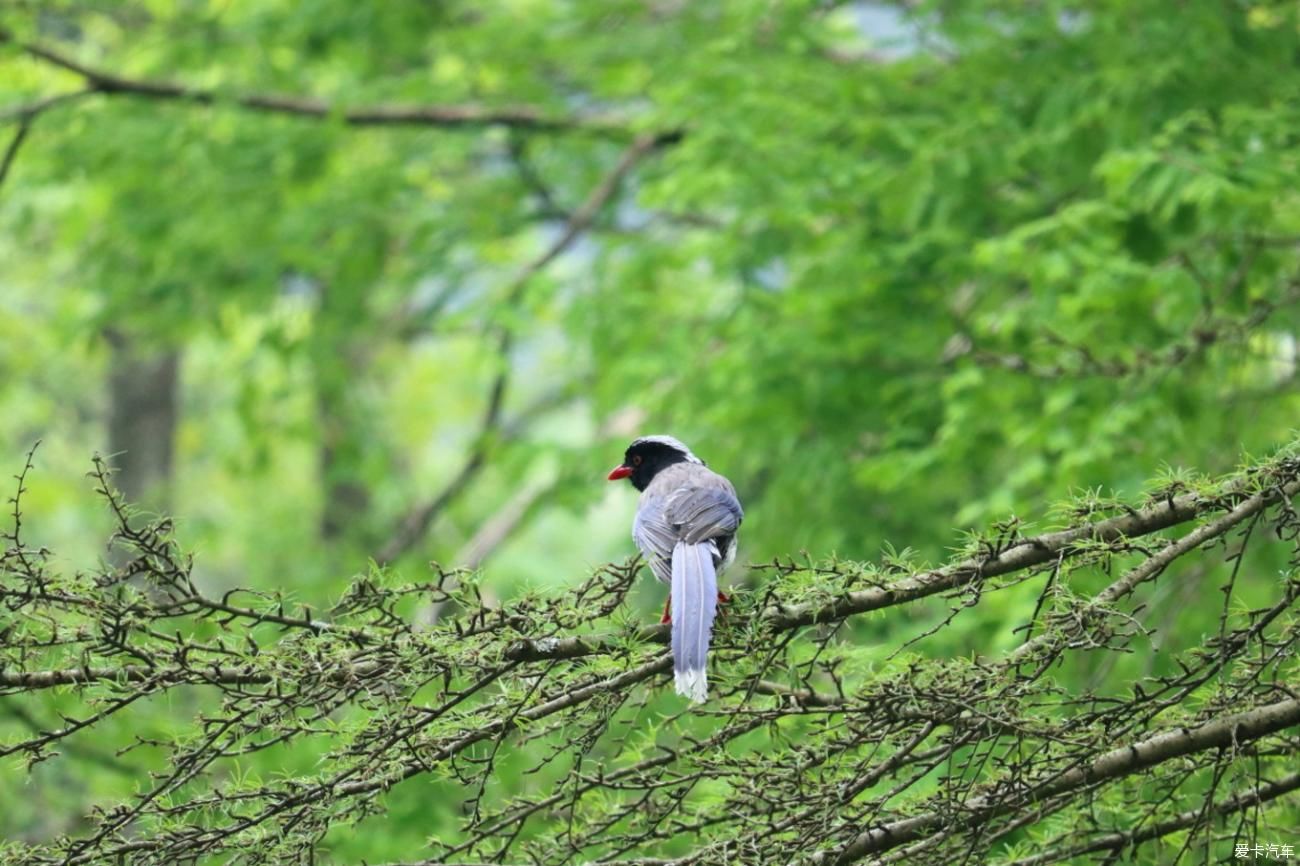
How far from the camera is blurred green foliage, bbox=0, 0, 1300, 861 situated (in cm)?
760

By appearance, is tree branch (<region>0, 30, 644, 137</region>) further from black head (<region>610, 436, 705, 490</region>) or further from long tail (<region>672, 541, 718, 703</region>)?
long tail (<region>672, 541, 718, 703</region>)

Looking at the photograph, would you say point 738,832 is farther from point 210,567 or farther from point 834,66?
point 210,567

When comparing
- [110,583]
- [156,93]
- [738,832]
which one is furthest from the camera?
[156,93]

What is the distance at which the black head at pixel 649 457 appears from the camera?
6371mm

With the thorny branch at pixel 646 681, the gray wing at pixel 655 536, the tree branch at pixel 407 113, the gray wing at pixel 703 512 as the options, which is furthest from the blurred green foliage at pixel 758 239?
the gray wing at pixel 703 512

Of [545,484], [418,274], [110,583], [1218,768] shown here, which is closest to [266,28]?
[418,274]

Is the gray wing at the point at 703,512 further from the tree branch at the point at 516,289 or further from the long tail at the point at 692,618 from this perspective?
the tree branch at the point at 516,289

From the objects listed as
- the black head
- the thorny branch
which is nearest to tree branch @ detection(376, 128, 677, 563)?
the black head

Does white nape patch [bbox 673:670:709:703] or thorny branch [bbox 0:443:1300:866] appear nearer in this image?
thorny branch [bbox 0:443:1300:866]

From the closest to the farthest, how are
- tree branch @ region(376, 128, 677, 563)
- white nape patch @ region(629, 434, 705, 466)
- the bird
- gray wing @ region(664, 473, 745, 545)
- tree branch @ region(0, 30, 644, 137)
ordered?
the bird, gray wing @ region(664, 473, 745, 545), white nape patch @ region(629, 434, 705, 466), tree branch @ region(376, 128, 677, 563), tree branch @ region(0, 30, 644, 137)

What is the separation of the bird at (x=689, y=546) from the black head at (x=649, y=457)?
0.34ft

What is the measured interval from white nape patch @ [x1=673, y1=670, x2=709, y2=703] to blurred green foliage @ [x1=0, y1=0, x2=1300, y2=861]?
0.52 m

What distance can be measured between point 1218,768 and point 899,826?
0.82 m

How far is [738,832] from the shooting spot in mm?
4258
